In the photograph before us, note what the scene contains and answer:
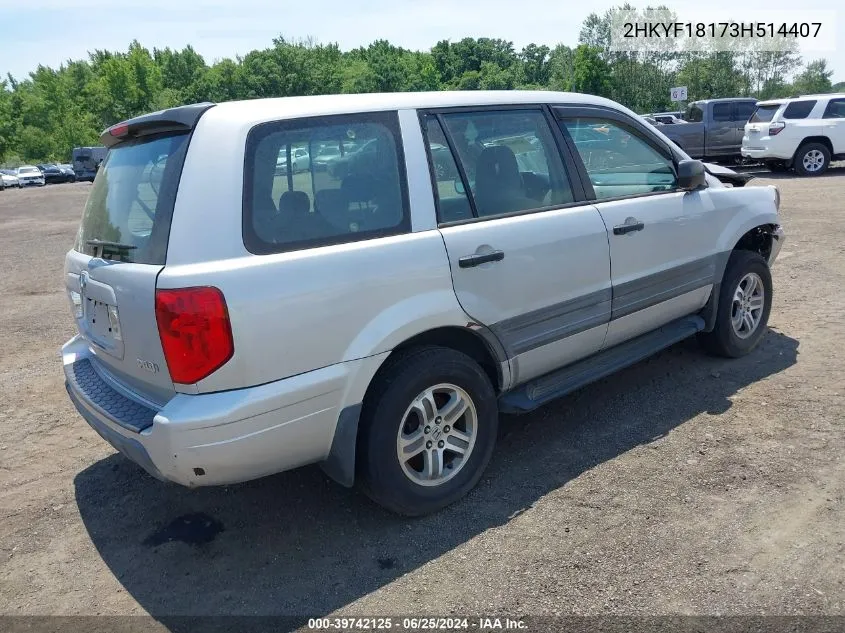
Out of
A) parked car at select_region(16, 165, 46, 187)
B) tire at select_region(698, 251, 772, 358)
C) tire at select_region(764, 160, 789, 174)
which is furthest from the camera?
parked car at select_region(16, 165, 46, 187)

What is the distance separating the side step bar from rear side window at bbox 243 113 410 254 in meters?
1.16

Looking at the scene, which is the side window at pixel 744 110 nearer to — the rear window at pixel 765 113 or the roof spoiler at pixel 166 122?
the rear window at pixel 765 113

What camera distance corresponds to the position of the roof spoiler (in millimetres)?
2811

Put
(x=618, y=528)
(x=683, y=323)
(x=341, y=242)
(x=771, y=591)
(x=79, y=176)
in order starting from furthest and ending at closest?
(x=79, y=176), (x=683, y=323), (x=618, y=528), (x=341, y=242), (x=771, y=591)

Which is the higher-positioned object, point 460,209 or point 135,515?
point 460,209

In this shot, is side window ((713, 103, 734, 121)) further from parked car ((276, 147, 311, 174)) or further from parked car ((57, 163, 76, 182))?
parked car ((57, 163, 76, 182))

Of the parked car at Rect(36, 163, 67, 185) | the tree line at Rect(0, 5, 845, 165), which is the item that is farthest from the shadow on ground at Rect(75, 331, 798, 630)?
the tree line at Rect(0, 5, 845, 165)

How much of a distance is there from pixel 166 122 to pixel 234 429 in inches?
52.9

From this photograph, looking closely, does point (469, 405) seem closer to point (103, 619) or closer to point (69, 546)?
point (103, 619)

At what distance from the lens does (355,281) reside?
2.81 m

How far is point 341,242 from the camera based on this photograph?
9.37 ft

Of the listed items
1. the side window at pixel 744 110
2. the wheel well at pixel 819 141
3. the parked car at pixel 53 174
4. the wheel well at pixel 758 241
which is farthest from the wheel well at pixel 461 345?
the parked car at pixel 53 174

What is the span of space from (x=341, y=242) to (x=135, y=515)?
6.01 ft

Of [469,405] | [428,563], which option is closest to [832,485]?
[469,405]
